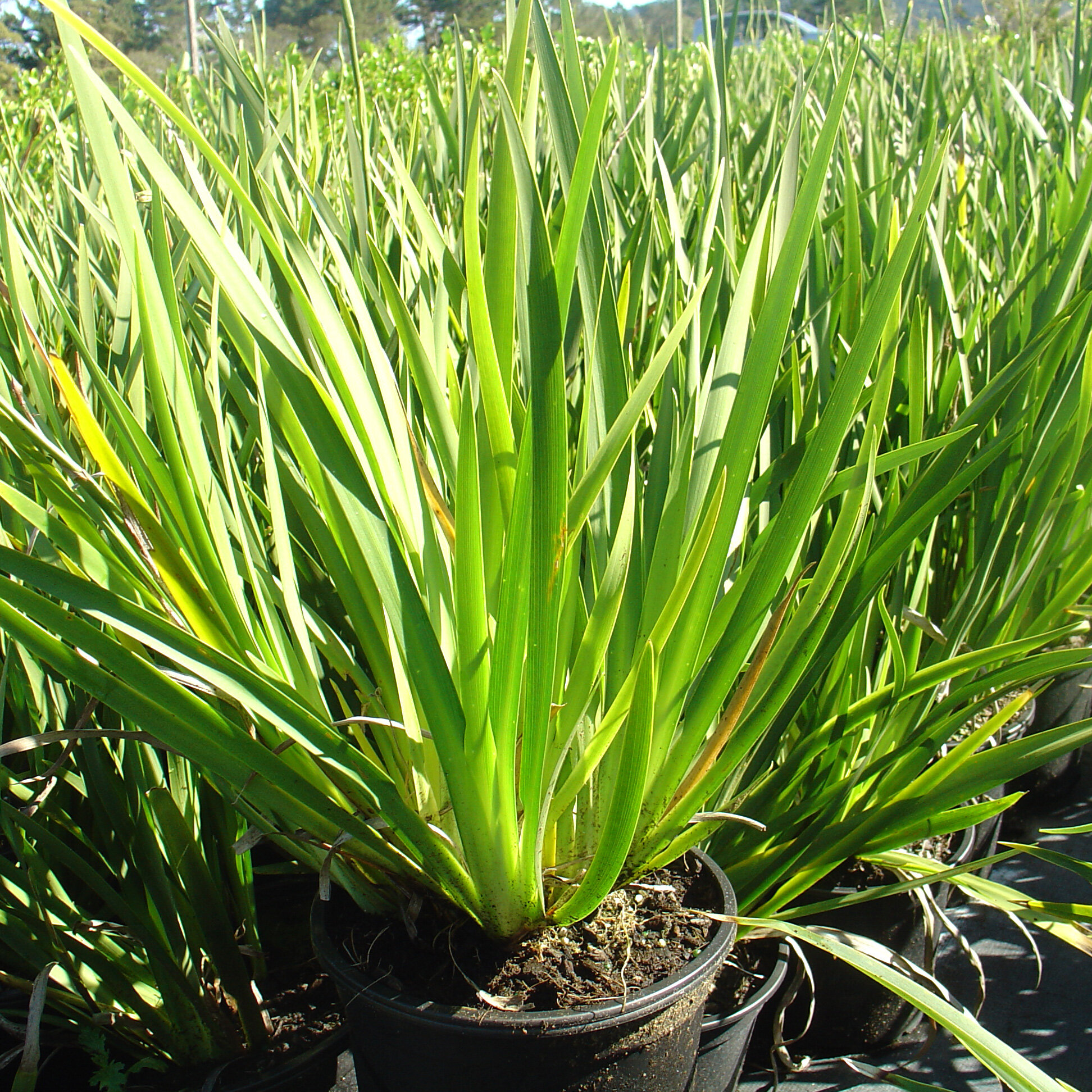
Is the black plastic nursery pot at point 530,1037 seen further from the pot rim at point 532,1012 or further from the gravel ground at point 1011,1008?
the gravel ground at point 1011,1008

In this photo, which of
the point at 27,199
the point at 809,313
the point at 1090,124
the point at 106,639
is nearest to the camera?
the point at 106,639

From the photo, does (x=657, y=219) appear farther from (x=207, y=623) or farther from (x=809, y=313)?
(x=207, y=623)

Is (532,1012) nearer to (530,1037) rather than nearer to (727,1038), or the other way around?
(530,1037)

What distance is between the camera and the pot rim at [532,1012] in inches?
19.1

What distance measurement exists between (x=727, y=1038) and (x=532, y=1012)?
275 millimetres

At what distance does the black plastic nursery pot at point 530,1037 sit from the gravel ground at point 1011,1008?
0.29 m

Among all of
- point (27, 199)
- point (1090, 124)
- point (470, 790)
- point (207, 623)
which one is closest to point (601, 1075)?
point (470, 790)

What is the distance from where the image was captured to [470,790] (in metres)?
0.46

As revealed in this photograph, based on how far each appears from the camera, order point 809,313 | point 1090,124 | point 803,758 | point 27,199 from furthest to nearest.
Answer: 1. point 1090,124
2. point 27,199
3. point 809,313
4. point 803,758

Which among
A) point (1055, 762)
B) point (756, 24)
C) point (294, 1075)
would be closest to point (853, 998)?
point (294, 1075)

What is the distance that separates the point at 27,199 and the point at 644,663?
4.52 ft

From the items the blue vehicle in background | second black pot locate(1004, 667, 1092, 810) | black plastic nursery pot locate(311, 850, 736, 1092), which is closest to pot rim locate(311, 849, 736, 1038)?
black plastic nursery pot locate(311, 850, 736, 1092)

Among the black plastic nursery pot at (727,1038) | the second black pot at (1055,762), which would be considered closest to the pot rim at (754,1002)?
the black plastic nursery pot at (727,1038)

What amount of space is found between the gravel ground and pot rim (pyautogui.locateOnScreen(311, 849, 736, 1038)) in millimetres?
305
